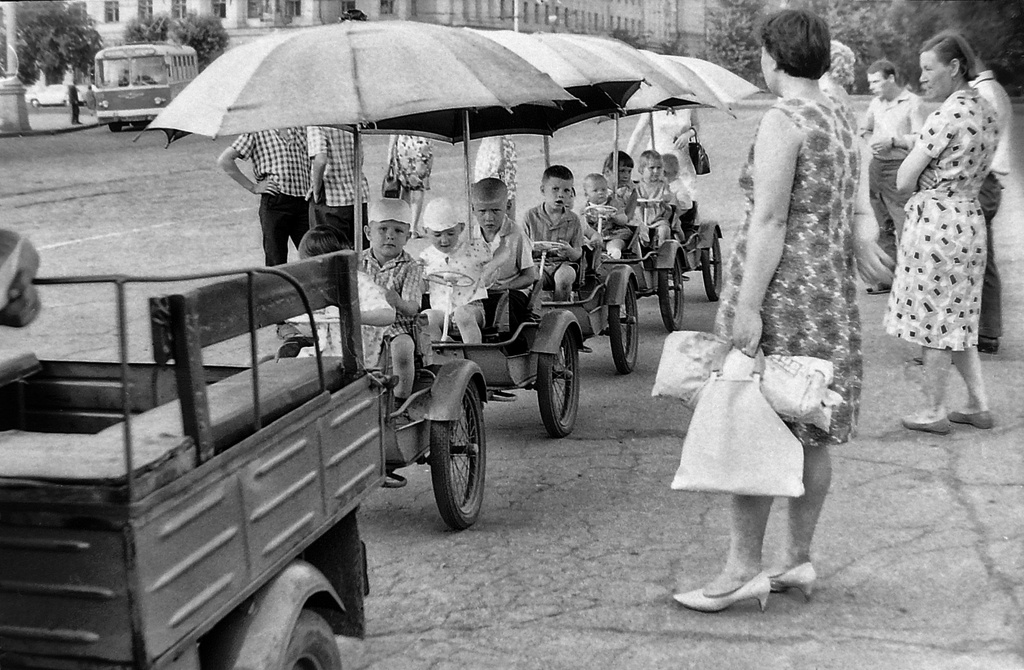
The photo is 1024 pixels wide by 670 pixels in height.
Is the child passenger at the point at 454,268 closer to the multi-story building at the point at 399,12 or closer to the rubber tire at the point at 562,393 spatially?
the rubber tire at the point at 562,393

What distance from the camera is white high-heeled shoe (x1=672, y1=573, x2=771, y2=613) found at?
4348 mm

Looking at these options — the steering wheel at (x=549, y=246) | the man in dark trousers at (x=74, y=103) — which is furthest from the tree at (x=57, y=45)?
the steering wheel at (x=549, y=246)

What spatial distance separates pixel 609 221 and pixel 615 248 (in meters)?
0.24

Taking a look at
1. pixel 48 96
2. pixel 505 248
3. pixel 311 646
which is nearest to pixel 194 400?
pixel 311 646

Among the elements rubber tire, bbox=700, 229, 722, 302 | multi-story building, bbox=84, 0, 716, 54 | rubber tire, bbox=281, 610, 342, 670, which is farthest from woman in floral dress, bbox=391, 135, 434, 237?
multi-story building, bbox=84, 0, 716, 54

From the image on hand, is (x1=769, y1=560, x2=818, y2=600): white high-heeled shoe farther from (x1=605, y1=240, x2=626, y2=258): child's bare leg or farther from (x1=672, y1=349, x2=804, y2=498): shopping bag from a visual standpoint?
(x1=605, y1=240, x2=626, y2=258): child's bare leg

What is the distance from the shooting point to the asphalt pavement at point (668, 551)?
4.14 m

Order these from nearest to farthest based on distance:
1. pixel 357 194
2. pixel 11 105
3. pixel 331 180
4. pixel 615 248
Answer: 1. pixel 357 194
2. pixel 331 180
3. pixel 615 248
4. pixel 11 105

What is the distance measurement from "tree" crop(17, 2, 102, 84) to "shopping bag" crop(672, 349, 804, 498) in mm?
51985

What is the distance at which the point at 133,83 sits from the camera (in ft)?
142

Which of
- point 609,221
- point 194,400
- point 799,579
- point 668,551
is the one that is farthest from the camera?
point 609,221

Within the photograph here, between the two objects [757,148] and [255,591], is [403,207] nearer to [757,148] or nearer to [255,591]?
[757,148]

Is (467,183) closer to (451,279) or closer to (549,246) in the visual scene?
(451,279)

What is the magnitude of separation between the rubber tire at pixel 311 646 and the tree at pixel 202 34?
6614cm
